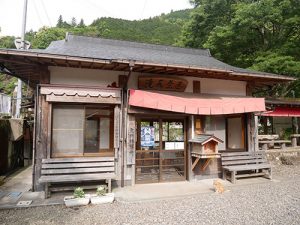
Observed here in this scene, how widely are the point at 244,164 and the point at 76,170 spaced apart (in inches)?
221

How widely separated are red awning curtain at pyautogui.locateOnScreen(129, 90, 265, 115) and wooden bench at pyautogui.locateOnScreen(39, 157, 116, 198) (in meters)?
1.95

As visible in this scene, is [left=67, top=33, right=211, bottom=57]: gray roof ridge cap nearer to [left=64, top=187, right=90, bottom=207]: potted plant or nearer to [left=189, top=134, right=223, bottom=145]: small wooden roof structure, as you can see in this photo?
[left=189, top=134, right=223, bottom=145]: small wooden roof structure

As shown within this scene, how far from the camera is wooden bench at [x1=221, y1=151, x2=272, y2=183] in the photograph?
24.8ft

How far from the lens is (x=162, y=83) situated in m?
7.45

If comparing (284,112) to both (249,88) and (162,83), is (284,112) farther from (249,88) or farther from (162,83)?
(162,83)

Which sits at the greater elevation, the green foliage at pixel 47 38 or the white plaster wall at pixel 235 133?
the green foliage at pixel 47 38

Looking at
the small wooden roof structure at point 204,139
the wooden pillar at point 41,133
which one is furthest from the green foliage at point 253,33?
the wooden pillar at point 41,133

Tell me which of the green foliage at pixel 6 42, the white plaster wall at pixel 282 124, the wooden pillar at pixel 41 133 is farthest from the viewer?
the green foliage at pixel 6 42

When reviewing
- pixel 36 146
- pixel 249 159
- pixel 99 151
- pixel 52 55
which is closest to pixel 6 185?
pixel 36 146

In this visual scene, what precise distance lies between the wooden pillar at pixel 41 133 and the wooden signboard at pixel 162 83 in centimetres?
282

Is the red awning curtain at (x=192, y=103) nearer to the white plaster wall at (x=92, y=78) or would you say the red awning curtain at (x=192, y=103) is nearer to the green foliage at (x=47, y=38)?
the white plaster wall at (x=92, y=78)

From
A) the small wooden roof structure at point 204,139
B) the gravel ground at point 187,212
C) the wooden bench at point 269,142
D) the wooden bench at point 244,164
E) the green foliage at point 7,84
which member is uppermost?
the green foliage at point 7,84

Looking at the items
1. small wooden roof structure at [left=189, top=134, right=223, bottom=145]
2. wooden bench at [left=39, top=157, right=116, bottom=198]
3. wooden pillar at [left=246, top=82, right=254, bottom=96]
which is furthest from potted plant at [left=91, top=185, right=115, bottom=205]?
wooden pillar at [left=246, top=82, right=254, bottom=96]

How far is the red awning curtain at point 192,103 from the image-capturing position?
21.8 ft
